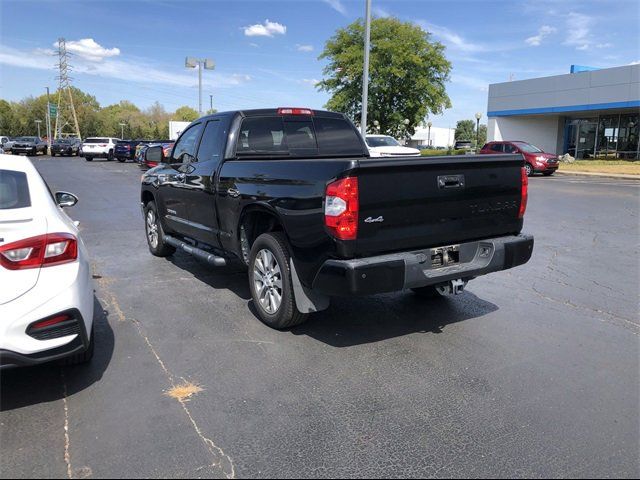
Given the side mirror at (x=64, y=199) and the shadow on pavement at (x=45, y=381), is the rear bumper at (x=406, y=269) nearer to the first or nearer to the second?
the shadow on pavement at (x=45, y=381)

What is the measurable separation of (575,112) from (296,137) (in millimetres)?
36485

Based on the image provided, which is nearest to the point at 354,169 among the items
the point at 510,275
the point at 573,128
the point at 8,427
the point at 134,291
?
the point at 8,427

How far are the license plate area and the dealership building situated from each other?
33044mm

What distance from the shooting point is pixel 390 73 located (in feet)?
125

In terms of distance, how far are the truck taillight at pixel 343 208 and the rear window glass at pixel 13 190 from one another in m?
2.07

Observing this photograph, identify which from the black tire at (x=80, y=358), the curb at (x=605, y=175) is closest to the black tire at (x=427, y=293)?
the black tire at (x=80, y=358)

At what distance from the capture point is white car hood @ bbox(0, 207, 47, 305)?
314 cm

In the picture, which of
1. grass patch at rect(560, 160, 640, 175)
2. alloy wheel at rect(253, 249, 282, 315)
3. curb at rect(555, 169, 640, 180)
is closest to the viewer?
alloy wheel at rect(253, 249, 282, 315)

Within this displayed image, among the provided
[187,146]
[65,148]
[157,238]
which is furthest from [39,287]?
[65,148]

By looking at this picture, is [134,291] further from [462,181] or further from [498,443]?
[498,443]

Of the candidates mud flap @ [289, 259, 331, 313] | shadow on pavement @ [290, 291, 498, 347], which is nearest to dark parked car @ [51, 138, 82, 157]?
shadow on pavement @ [290, 291, 498, 347]

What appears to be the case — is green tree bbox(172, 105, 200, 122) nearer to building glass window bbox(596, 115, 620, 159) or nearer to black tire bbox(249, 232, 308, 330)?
building glass window bbox(596, 115, 620, 159)

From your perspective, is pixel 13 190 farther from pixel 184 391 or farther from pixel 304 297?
pixel 304 297

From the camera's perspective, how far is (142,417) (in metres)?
3.29
